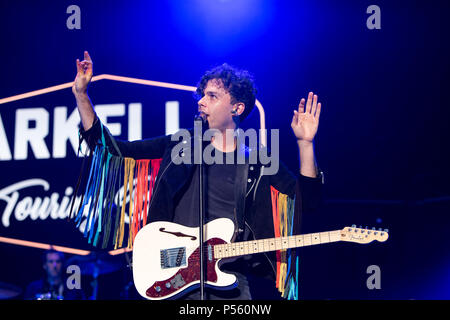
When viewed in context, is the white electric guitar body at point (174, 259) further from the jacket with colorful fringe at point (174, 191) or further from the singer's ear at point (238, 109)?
the singer's ear at point (238, 109)

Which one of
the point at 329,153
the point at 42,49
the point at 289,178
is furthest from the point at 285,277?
the point at 42,49

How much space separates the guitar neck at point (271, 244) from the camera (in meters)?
2.55

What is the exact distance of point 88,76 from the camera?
2.62m

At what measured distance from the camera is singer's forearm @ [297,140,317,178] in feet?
8.83

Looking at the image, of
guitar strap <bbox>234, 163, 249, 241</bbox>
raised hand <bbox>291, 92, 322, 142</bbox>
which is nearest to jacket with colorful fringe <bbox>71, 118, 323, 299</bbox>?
guitar strap <bbox>234, 163, 249, 241</bbox>

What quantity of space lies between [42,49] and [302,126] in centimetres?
334

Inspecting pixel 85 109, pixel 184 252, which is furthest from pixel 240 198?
pixel 85 109

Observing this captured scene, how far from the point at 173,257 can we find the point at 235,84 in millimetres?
1215

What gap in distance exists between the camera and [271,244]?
8.66 ft
